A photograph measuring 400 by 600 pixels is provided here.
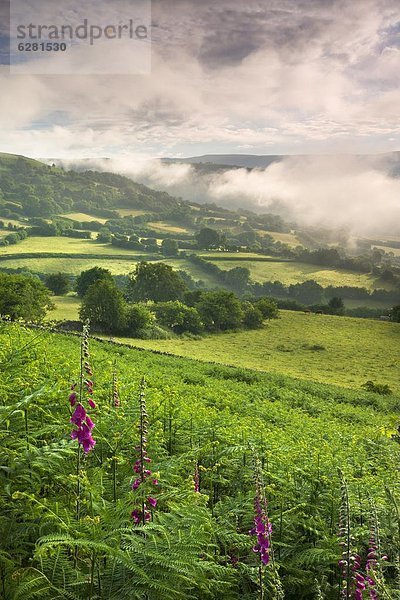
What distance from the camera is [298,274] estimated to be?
565ft

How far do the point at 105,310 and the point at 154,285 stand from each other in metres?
37.9

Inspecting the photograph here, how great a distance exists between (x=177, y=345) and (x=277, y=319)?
104ft

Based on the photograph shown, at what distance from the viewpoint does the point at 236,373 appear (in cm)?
3850

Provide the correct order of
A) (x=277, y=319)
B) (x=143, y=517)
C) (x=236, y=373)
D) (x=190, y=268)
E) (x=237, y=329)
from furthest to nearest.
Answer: (x=190, y=268), (x=277, y=319), (x=237, y=329), (x=236, y=373), (x=143, y=517)

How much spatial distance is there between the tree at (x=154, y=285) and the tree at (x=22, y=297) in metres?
38.9

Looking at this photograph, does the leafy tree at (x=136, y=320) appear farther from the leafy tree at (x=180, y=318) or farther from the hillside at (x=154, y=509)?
the hillside at (x=154, y=509)

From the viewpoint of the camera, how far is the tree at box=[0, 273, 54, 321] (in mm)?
65062

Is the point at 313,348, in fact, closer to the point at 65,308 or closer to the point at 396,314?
the point at 396,314

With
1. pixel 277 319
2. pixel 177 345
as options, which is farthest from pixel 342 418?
pixel 277 319

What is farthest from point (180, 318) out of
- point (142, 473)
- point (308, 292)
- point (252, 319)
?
point (142, 473)

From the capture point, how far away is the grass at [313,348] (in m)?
61.5

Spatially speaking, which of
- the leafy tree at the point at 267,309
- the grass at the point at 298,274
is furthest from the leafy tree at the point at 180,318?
the grass at the point at 298,274

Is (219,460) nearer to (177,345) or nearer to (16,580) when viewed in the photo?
(16,580)

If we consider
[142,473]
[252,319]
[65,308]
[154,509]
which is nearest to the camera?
[142,473]
